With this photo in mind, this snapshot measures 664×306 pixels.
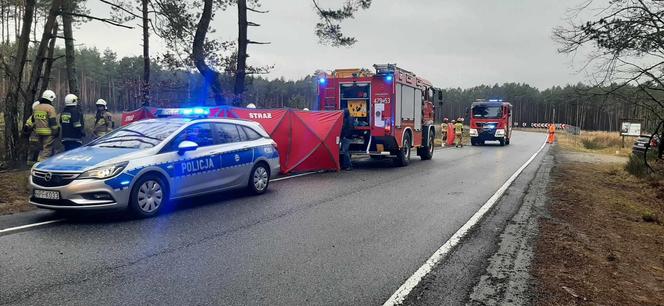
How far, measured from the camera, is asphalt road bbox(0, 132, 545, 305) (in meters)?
4.25

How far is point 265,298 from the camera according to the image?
13.6 feet

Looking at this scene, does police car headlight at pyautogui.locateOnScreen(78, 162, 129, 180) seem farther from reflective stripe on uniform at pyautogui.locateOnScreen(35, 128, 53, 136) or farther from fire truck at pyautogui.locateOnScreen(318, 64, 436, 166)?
fire truck at pyautogui.locateOnScreen(318, 64, 436, 166)

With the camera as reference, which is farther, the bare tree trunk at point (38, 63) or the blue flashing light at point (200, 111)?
the bare tree trunk at point (38, 63)

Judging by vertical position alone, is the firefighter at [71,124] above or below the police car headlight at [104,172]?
above

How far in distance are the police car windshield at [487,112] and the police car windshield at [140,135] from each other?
26771 millimetres

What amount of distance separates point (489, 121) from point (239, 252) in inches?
1131

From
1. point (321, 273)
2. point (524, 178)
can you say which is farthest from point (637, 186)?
point (321, 273)

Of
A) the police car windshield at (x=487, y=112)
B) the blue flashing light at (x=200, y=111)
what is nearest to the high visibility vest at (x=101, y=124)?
the blue flashing light at (x=200, y=111)

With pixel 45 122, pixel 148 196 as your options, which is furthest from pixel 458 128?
pixel 148 196

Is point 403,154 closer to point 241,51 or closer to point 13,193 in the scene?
point 241,51

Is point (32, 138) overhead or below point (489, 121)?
below

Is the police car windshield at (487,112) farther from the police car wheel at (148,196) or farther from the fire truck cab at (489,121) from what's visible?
the police car wheel at (148,196)

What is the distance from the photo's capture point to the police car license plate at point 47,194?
664 centimetres

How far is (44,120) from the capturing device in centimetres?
1132
